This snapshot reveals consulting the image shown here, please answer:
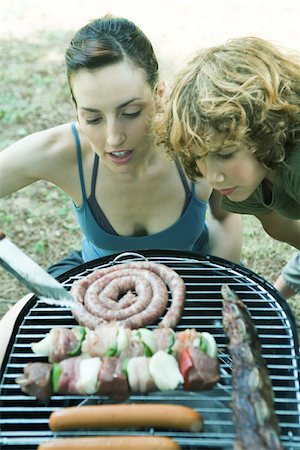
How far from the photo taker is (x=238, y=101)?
225 centimetres

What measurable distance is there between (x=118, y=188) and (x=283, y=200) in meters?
0.91

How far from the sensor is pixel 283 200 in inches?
108

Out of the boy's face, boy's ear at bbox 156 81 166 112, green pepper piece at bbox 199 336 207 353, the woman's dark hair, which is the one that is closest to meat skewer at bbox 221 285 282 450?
green pepper piece at bbox 199 336 207 353

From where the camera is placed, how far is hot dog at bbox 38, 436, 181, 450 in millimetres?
1691

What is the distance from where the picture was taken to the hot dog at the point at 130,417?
1.76 metres

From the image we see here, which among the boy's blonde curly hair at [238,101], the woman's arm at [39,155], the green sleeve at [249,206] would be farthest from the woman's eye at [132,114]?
the green sleeve at [249,206]

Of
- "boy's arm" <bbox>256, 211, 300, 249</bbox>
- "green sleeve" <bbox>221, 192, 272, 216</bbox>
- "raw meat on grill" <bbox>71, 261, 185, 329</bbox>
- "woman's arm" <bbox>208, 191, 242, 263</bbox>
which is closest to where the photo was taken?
"raw meat on grill" <bbox>71, 261, 185, 329</bbox>

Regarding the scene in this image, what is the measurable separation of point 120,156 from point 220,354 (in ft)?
3.37

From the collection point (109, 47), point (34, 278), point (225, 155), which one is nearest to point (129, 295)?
point (34, 278)

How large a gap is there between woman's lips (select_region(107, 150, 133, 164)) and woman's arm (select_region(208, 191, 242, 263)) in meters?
0.91

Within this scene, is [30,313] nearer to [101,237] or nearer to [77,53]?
[101,237]

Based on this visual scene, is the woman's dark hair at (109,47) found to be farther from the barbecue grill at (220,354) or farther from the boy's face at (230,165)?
the barbecue grill at (220,354)

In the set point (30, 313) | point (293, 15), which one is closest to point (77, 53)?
point (30, 313)

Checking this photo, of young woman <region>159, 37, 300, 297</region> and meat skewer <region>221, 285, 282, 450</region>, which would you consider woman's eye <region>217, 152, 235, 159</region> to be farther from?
meat skewer <region>221, 285, 282, 450</region>
